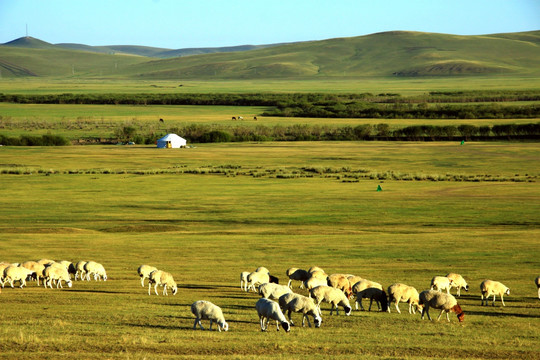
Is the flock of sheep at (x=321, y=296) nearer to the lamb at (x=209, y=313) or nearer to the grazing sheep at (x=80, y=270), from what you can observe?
the lamb at (x=209, y=313)

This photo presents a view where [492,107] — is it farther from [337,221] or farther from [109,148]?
[337,221]

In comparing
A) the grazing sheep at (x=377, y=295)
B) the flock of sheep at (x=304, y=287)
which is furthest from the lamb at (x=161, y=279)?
the grazing sheep at (x=377, y=295)

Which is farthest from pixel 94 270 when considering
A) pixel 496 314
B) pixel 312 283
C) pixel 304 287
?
pixel 496 314

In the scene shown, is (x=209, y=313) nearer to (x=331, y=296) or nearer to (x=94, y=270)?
(x=331, y=296)

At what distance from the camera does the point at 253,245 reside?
3528cm

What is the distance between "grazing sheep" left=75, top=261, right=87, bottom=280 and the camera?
2612 centimetres

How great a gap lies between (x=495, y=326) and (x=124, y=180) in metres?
52.7

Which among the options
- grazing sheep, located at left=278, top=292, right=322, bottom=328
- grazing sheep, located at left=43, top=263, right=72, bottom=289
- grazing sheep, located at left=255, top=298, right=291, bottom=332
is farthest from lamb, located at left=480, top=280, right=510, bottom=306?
grazing sheep, located at left=43, top=263, right=72, bottom=289

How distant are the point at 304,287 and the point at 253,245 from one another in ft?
40.1

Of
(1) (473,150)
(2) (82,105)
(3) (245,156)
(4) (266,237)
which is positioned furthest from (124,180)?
(2) (82,105)

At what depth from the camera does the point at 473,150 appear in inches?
3674

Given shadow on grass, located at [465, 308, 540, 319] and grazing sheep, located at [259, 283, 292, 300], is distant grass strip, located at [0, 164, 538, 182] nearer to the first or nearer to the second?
shadow on grass, located at [465, 308, 540, 319]

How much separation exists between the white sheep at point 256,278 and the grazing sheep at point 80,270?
634cm

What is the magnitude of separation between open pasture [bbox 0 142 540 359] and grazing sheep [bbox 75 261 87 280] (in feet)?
3.28
